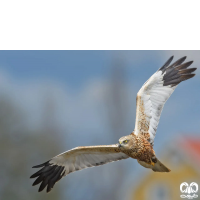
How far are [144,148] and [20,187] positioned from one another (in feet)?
36.8

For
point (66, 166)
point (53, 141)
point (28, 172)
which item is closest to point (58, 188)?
point (28, 172)

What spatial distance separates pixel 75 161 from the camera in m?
8.60

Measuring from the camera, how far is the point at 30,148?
18.6 metres

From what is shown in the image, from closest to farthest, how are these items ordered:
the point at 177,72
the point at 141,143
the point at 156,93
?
the point at 141,143
the point at 156,93
the point at 177,72

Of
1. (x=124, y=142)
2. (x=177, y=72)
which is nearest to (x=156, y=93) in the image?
(x=177, y=72)

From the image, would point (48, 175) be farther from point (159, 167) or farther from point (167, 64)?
point (167, 64)

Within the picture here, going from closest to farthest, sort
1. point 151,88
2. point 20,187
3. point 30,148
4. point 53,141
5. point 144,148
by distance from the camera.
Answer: point 144,148
point 151,88
point 20,187
point 30,148
point 53,141

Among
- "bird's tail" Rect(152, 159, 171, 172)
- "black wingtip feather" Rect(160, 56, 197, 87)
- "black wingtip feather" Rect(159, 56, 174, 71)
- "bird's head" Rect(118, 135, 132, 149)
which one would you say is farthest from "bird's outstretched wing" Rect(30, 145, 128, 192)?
"black wingtip feather" Rect(159, 56, 174, 71)

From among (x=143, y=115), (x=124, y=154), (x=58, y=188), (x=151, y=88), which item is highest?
(x=151, y=88)

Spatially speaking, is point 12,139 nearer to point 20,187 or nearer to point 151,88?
point 20,187

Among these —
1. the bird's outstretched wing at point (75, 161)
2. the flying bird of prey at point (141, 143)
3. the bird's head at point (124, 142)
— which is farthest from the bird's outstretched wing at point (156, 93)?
the bird's outstretched wing at point (75, 161)

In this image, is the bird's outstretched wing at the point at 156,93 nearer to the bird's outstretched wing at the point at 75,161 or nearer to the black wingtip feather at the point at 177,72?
the black wingtip feather at the point at 177,72

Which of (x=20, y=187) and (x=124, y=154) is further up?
(x=124, y=154)

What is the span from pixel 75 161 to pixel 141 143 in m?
1.84
